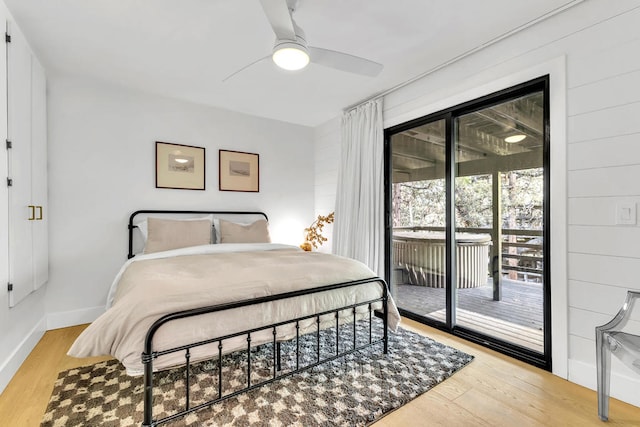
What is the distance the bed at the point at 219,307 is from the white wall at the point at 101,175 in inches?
35.9

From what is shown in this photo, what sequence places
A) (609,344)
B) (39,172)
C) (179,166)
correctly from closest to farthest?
(609,344) < (39,172) < (179,166)

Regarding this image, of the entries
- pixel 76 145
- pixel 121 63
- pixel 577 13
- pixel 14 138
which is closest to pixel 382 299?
pixel 577 13

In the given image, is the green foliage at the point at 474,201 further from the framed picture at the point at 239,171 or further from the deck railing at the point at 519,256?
the framed picture at the point at 239,171

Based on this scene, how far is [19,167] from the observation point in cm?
225

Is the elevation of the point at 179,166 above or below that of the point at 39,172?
above

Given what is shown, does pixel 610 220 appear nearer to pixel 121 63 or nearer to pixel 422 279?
pixel 422 279

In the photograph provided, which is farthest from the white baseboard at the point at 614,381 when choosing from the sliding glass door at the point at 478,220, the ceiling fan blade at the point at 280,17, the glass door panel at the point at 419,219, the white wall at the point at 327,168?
the white wall at the point at 327,168

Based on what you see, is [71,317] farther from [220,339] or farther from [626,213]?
[626,213]

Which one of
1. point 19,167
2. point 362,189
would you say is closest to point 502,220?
point 362,189

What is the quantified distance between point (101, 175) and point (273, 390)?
2808mm

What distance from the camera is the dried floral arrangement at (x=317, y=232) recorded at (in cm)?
445

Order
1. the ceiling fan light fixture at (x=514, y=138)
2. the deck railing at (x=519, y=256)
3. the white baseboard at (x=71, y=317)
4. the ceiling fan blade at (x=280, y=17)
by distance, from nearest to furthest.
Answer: the ceiling fan blade at (x=280, y=17), the deck railing at (x=519, y=256), the ceiling fan light fixture at (x=514, y=138), the white baseboard at (x=71, y=317)

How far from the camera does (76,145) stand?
3.13 metres

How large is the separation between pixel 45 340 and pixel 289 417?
8.21 ft
